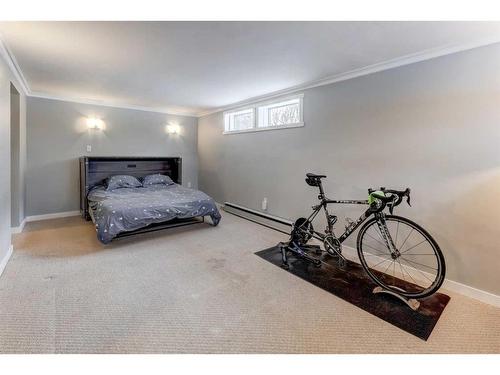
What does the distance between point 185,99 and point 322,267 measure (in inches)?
144

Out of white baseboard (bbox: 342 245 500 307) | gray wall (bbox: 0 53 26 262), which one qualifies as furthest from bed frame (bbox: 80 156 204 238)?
white baseboard (bbox: 342 245 500 307)

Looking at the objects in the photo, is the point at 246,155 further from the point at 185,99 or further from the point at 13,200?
the point at 13,200

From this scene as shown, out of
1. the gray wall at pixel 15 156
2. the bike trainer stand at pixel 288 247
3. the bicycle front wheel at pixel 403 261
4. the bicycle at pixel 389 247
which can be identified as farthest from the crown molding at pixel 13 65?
the bicycle front wheel at pixel 403 261

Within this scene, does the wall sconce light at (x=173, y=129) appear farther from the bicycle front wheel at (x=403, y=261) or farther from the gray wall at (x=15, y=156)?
the bicycle front wheel at (x=403, y=261)

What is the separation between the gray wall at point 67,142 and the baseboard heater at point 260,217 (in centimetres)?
222

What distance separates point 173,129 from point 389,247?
16.5 ft

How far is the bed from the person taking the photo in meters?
3.27

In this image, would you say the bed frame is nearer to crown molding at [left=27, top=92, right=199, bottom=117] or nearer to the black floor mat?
crown molding at [left=27, top=92, right=199, bottom=117]

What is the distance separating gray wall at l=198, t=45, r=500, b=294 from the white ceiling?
246 mm

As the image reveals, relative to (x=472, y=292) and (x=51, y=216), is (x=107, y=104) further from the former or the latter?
(x=472, y=292)

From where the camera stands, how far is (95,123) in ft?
15.8

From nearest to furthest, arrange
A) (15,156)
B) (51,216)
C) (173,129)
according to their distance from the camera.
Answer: (15,156) → (51,216) → (173,129)

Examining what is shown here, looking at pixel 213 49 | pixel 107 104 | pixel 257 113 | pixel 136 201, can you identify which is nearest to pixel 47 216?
pixel 136 201

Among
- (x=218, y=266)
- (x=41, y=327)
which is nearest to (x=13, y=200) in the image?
(x=41, y=327)
